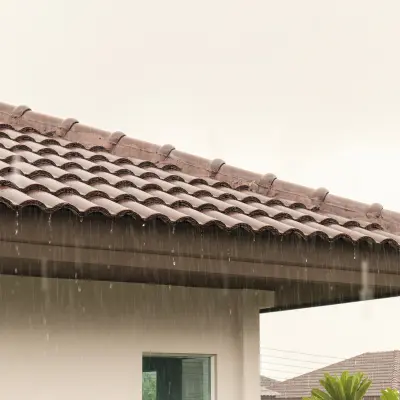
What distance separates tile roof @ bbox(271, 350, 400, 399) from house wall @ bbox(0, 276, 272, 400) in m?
32.8

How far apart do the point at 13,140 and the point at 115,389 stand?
2006 mm

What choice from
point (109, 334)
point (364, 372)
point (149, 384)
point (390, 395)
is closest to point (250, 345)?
point (149, 384)

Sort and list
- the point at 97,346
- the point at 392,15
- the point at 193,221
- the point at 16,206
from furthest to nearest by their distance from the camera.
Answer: the point at 392,15, the point at 97,346, the point at 193,221, the point at 16,206

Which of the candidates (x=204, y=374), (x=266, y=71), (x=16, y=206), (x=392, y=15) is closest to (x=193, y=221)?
(x=16, y=206)

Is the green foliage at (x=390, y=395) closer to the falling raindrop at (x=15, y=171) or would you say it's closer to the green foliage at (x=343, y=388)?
the green foliage at (x=343, y=388)

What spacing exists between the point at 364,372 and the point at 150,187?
37.6 m

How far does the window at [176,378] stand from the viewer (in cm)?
580

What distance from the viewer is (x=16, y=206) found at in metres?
4.11

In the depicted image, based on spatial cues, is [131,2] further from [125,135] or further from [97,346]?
[97,346]

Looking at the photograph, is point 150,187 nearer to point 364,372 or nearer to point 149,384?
point 149,384

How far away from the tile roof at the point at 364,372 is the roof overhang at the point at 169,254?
33452 millimetres

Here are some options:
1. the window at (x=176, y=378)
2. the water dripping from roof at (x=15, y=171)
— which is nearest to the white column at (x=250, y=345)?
the window at (x=176, y=378)

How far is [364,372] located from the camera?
41062 mm

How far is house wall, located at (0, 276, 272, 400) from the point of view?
5195 mm
